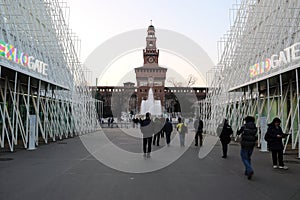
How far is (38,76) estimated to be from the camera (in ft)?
57.2

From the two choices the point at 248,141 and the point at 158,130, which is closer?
the point at 248,141

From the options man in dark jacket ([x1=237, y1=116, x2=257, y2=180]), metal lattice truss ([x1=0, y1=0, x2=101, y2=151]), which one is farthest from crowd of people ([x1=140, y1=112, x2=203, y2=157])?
metal lattice truss ([x1=0, y1=0, x2=101, y2=151])

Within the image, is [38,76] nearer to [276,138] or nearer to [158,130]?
[158,130]

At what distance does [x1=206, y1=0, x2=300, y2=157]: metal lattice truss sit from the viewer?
1653 cm

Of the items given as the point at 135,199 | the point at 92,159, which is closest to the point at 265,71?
the point at 92,159

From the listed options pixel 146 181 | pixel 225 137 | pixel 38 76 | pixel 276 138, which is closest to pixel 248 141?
pixel 276 138

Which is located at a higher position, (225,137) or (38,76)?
(38,76)

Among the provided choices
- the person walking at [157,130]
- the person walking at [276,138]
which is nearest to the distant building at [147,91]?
the person walking at [157,130]

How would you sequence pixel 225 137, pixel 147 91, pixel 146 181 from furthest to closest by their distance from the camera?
pixel 147 91 → pixel 225 137 → pixel 146 181

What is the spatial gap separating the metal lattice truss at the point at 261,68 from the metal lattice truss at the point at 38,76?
42.4 ft

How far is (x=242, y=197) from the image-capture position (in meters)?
6.94

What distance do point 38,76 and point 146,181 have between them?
37.4 ft

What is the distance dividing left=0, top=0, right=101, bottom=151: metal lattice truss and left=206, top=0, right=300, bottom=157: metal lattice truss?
42.4 ft

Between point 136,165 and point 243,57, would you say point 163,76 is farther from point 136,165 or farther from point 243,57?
point 136,165
